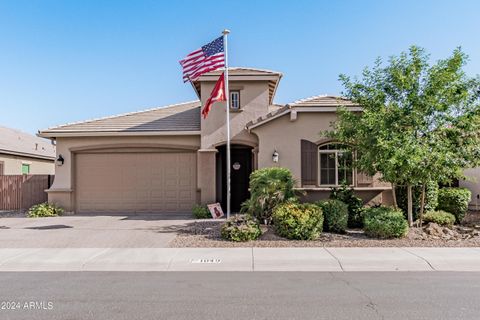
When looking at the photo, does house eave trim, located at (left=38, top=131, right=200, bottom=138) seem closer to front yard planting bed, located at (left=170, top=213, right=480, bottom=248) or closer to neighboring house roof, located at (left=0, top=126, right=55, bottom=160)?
front yard planting bed, located at (left=170, top=213, right=480, bottom=248)

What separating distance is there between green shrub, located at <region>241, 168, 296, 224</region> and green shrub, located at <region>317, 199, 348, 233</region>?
115 centimetres

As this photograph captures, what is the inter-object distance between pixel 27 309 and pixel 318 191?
10168 mm

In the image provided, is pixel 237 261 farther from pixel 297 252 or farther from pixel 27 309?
pixel 27 309

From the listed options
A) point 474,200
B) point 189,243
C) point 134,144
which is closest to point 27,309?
point 189,243

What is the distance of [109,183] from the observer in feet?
53.2

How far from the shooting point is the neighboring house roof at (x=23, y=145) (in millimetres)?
21062

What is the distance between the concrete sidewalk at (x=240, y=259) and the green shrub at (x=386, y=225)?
1.07 m

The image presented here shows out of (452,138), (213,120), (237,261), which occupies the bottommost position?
(237,261)

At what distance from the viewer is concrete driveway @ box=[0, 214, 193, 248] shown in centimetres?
984

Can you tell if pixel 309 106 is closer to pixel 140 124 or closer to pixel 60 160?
pixel 140 124

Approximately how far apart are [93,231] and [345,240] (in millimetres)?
7640

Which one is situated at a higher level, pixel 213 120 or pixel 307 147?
pixel 213 120

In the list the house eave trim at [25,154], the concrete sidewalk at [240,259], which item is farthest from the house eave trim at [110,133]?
the concrete sidewalk at [240,259]

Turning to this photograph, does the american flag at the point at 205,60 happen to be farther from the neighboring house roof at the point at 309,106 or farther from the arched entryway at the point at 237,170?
the arched entryway at the point at 237,170
